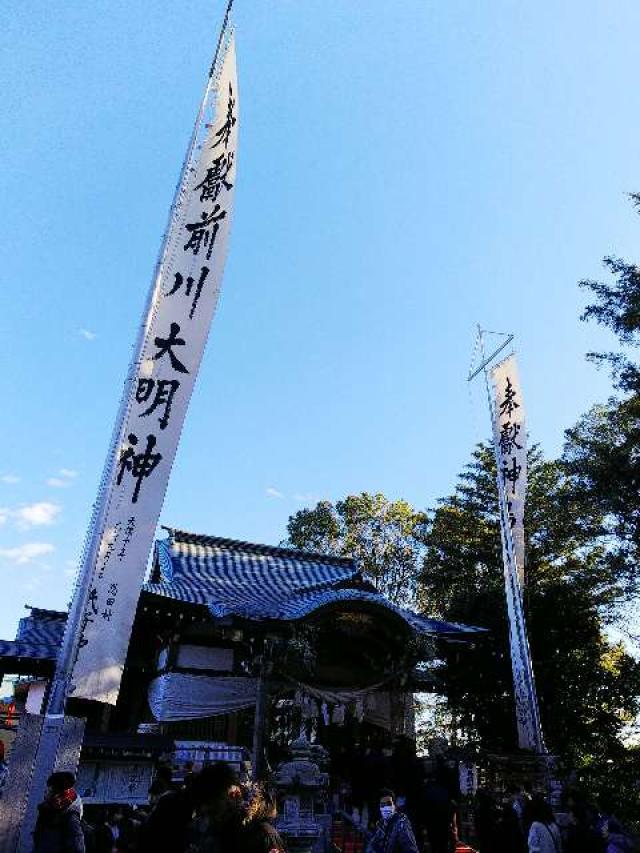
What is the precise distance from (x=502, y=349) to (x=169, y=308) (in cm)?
1357

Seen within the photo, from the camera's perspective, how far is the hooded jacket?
425 cm

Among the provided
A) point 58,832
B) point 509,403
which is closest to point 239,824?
point 58,832

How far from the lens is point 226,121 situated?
32.6 feet

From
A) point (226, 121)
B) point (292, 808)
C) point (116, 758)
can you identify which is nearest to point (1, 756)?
point (116, 758)

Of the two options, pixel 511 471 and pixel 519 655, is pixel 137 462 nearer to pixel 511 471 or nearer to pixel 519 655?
pixel 519 655

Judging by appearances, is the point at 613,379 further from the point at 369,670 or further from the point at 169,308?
the point at 169,308

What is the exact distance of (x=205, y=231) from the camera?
30.3 feet

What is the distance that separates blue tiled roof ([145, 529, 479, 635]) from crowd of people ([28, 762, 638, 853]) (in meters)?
5.99

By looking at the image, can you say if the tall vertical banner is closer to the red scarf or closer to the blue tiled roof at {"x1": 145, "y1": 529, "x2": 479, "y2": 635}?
the blue tiled roof at {"x1": 145, "y1": 529, "x2": 479, "y2": 635}

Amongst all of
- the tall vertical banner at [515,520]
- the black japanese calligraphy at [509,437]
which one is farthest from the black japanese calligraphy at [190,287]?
the black japanese calligraphy at [509,437]

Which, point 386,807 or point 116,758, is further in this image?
A: point 116,758

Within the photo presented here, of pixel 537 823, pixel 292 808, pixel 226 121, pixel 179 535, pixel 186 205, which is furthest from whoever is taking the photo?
pixel 179 535

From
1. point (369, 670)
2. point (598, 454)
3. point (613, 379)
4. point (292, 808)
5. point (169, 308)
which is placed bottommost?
point (292, 808)

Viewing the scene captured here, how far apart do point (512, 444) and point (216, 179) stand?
11.2 meters
